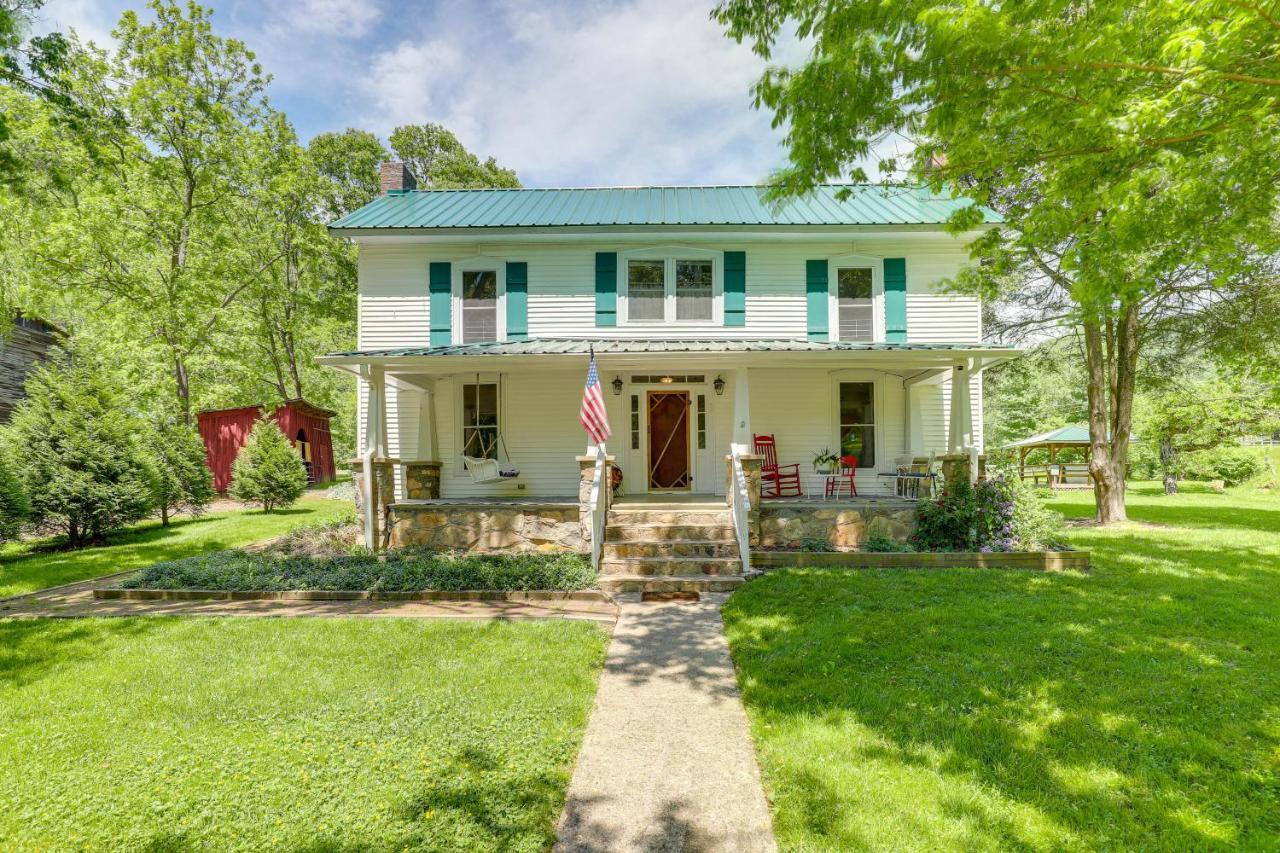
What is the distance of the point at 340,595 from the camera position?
6.50 meters

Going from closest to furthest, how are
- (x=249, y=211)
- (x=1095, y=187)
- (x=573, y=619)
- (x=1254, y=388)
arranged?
(x=1095, y=187), (x=573, y=619), (x=1254, y=388), (x=249, y=211)

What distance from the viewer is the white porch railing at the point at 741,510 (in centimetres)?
718

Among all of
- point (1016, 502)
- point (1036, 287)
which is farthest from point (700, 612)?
point (1036, 287)

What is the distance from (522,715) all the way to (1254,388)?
2543 cm

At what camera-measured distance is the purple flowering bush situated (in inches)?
303

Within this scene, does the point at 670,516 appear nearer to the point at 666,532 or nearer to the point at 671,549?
the point at 666,532

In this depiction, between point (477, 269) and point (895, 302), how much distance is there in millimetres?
8199

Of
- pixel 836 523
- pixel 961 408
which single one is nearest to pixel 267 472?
pixel 836 523

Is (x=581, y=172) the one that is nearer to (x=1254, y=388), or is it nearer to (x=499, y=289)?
(x=499, y=289)

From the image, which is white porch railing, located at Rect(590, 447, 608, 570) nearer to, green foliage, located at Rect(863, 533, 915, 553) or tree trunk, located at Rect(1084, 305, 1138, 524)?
green foliage, located at Rect(863, 533, 915, 553)

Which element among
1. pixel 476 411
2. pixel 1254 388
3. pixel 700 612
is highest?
pixel 1254 388

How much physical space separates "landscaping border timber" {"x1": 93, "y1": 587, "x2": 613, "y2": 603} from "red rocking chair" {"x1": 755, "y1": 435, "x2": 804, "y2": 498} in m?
4.70

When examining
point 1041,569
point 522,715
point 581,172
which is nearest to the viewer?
point 522,715

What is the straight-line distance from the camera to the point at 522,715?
350 cm
